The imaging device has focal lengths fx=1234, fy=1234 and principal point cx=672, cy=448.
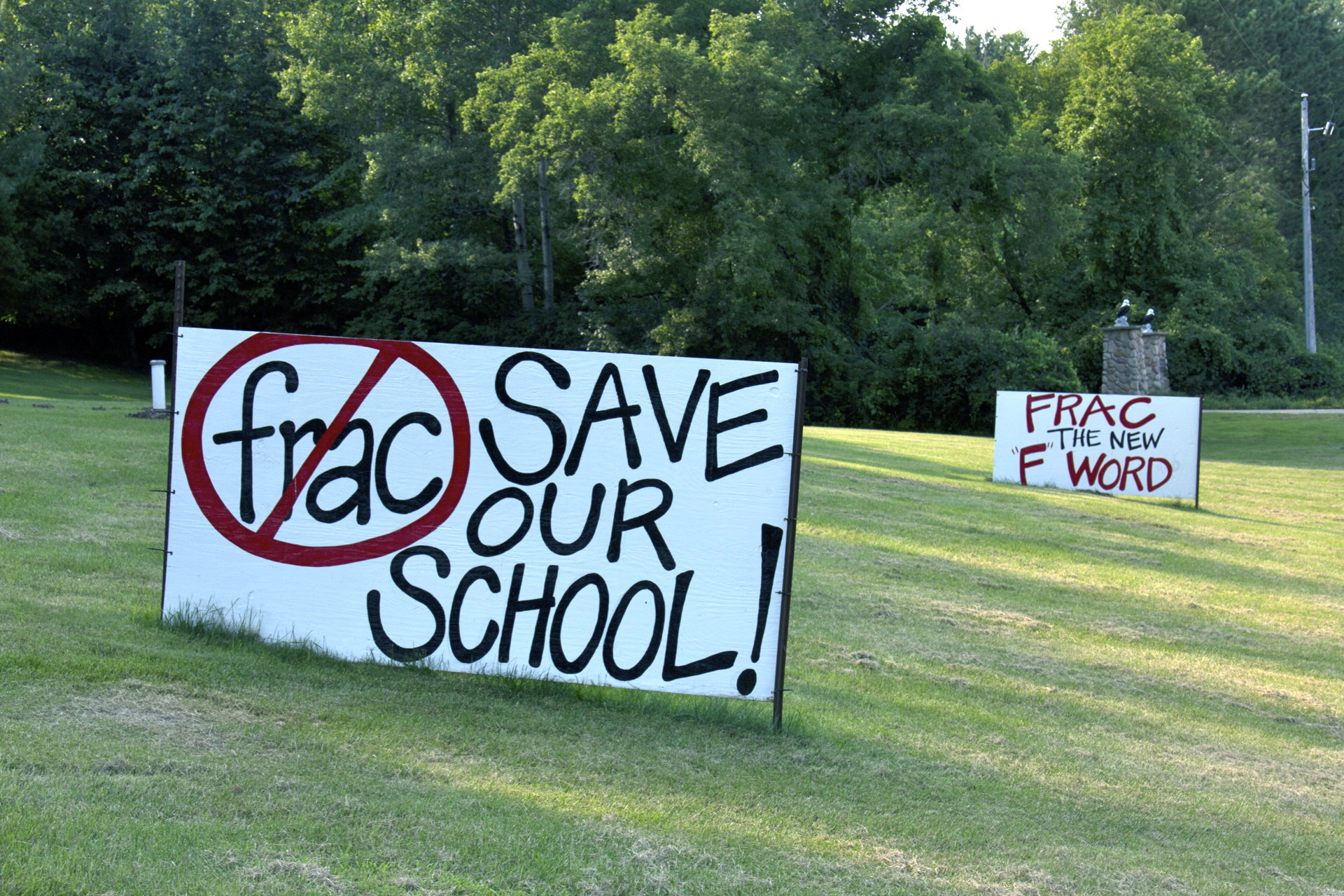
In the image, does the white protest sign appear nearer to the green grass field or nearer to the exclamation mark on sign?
the green grass field

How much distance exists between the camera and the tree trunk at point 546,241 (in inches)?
1585

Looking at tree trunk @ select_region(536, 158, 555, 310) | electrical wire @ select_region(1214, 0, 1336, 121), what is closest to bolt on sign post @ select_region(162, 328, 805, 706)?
tree trunk @ select_region(536, 158, 555, 310)

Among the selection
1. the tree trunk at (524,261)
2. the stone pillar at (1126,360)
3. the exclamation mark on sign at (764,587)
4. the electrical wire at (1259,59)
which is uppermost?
the electrical wire at (1259,59)

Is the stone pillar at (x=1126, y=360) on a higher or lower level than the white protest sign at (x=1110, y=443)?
higher

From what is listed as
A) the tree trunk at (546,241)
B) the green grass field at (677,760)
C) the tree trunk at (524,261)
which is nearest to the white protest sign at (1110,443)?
the green grass field at (677,760)

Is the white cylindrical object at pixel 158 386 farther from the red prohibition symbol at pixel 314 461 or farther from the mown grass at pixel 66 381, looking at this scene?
the red prohibition symbol at pixel 314 461

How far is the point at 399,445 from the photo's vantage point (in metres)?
5.32

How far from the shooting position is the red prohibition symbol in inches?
208

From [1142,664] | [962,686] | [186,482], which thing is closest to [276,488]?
[186,482]

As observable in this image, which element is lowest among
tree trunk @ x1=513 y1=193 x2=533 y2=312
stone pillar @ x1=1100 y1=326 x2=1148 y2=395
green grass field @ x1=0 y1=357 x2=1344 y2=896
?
green grass field @ x1=0 y1=357 x2=1344 y2=896

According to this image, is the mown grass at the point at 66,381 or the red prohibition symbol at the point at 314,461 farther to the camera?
the mown grass at the point at 66,381

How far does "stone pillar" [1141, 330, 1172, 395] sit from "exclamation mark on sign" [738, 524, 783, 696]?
31585mm

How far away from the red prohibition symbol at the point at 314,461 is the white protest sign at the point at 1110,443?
45.3 feet

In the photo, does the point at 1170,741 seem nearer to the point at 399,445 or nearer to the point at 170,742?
A: the point at 399,445
